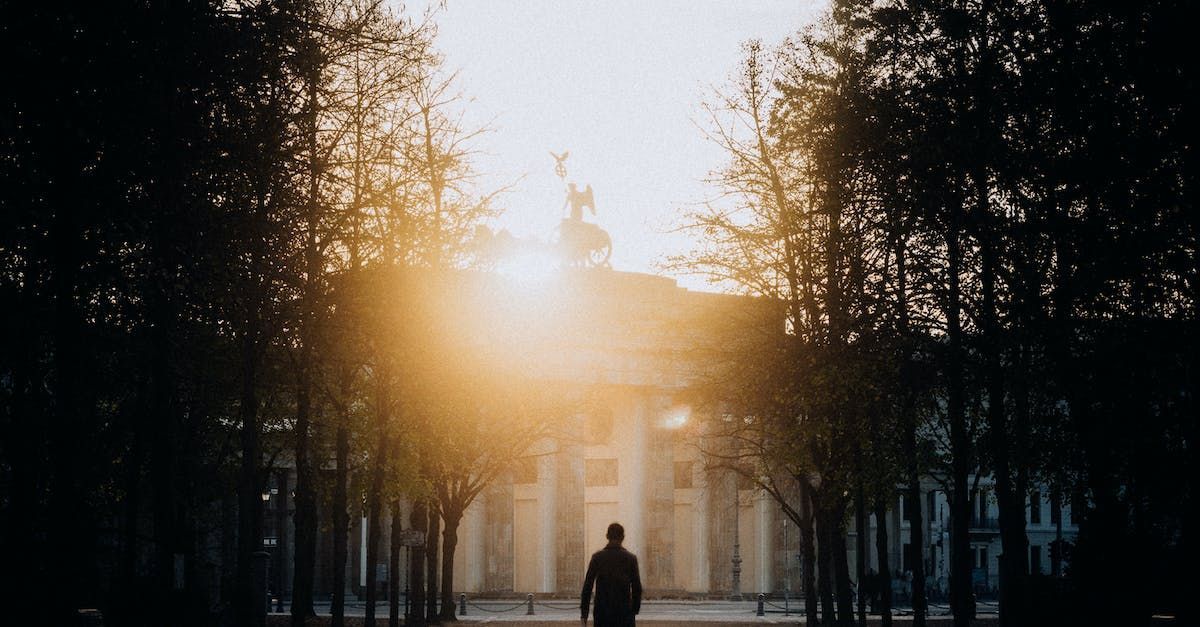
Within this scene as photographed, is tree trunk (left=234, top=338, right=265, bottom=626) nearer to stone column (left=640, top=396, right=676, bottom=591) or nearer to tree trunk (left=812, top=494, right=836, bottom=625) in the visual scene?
tree trunk (left=812, top=494, right=836, bottom=625)

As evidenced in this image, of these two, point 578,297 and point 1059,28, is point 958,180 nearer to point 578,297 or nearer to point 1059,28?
point 1059,28

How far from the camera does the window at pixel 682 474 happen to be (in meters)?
84.7

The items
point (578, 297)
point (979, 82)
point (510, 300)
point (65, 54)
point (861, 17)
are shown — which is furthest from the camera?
point (578, 297)

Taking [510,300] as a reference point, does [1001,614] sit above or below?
below

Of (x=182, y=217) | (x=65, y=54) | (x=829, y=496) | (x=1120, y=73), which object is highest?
(x=1120, y=73)

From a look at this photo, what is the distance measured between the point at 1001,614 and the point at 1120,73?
1186cm

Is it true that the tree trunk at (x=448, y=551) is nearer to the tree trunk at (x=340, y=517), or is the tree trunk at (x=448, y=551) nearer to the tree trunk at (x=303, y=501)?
the tree trunk at (x=303, y=501)

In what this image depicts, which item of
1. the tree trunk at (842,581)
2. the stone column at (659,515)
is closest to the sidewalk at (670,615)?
the stone column at (659,515)

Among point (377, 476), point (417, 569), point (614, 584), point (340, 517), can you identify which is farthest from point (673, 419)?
point (614, 584)

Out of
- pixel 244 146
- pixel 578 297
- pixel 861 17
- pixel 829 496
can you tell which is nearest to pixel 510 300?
pixel 829 496

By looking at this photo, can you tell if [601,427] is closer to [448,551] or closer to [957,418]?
[448,551]

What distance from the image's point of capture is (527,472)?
74.2 meters

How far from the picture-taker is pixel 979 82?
28.2m

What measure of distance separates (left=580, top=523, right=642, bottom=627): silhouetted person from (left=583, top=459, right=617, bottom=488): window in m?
67.1
